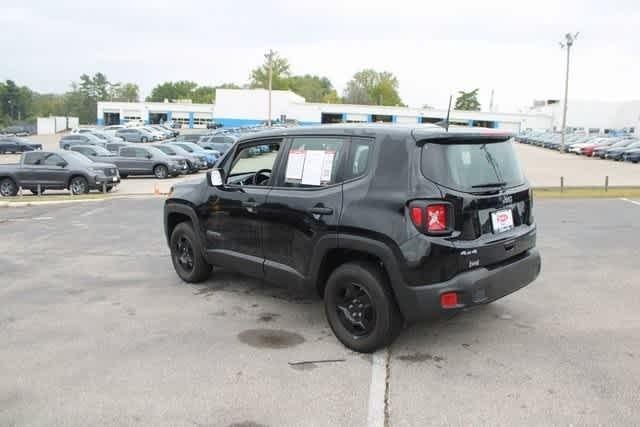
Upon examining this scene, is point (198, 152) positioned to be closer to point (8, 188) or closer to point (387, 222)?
point (8, 188)

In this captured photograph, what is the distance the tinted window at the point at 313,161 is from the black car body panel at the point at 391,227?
0.16 ft

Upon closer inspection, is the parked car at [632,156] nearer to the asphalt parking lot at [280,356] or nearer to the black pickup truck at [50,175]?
the black pickup truck at [50,175]

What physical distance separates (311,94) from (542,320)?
499ft

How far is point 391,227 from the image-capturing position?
14.4 ft

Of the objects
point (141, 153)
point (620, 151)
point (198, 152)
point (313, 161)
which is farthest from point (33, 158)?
point (620, 151)

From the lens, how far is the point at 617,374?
4316 millimetres

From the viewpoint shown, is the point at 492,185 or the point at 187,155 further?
the point at 187,155

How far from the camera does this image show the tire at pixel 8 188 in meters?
18.8

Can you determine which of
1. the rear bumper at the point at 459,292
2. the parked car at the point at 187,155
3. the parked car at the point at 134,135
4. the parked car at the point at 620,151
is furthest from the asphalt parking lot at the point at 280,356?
the parked car at the point at 134,135

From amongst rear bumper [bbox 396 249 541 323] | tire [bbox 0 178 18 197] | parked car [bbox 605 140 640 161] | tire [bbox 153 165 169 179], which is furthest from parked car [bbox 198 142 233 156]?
rear bumper [bbox 396 249 541 323]

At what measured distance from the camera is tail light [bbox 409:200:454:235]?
4.27 metres

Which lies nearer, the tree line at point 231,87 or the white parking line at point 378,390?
the white parking line at point 378,390

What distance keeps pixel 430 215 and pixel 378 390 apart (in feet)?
4.36

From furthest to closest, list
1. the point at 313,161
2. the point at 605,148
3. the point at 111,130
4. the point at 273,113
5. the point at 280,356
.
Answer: the point at 273,113
the point at 111,130
the point at 605,148
the point at 313,161
the point at 280,356
